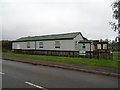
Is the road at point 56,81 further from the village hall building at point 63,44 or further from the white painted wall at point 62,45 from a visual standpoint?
the white painted wall at point 62,45

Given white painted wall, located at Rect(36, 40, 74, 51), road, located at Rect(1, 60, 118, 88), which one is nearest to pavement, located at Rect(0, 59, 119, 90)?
road, located at Rect(1, 60, 118, 88)

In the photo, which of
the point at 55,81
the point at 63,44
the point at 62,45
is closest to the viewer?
the point at 55,81

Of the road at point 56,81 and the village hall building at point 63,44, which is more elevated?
the village hall building at point 63,44

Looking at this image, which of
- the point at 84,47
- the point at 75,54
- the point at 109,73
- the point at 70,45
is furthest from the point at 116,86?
the point at 84,47

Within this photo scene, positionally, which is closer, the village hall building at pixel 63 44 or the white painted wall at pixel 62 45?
the village hall building at pixel 63 44

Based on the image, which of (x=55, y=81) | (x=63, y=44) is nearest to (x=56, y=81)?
(x=55, y=81)

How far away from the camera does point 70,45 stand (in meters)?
25.8

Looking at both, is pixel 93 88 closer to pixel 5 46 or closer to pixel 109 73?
pixel 109 73

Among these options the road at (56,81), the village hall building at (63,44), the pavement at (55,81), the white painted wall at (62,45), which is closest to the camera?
the pavement at (55,81)

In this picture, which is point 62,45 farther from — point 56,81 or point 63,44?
Result: point 56,81

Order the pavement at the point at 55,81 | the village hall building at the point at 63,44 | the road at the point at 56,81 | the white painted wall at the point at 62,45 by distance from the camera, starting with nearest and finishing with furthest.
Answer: the pavement at the point at 55,81, the road at the point at 56,81, the village hall building at the point at 63,44, the white painted wall at the point at 62,45

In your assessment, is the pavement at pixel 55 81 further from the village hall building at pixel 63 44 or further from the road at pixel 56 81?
the village hall building at pixel 63 44

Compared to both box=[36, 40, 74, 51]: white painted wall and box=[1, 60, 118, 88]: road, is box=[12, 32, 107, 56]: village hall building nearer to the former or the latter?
box=[36, 40, 74, 51]: white painted wall

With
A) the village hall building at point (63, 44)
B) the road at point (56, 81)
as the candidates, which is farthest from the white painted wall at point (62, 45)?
the road at point (56, 81)
